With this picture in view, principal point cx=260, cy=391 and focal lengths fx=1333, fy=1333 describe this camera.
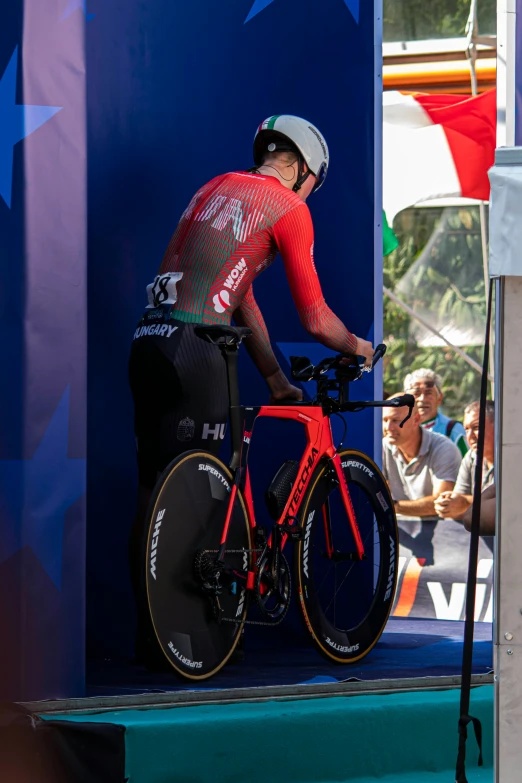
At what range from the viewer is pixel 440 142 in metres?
12.2

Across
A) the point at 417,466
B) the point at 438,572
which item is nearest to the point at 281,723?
the point at 438,572

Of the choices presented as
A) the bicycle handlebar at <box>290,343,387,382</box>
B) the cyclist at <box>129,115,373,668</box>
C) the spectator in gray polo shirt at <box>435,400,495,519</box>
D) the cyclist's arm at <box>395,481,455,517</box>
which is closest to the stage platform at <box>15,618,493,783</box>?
the cyclist at <box>129,115,373,668</box>

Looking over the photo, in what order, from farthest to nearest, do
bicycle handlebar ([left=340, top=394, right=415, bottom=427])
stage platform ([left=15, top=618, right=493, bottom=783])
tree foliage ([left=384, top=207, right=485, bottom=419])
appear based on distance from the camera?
tree foliage ([left=384, top=207, right=485, bottom=419]) < bicycle handlebar ([left=340, top=394, right=415, bottom=427]) < stage platform ([left=15, top=618, right=493, bottom=783])

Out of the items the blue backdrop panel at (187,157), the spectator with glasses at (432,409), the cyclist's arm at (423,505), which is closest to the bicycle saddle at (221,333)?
the blue backdrop panel at (187,157)

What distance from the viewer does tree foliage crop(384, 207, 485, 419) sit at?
1722 cm

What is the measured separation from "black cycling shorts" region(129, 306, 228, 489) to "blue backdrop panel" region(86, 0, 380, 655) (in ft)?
2.79

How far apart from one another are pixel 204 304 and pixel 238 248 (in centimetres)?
25

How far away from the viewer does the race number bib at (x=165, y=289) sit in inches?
193

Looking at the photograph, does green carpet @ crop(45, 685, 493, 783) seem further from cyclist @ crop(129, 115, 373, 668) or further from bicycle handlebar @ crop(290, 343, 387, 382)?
bicycle handlebar @ crop(290, 343, 387, 382)

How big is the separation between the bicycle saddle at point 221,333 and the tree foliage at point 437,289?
12.7m

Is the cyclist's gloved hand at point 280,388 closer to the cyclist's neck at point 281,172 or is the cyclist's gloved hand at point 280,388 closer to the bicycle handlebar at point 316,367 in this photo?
the bicycle handlebar at point 316,367

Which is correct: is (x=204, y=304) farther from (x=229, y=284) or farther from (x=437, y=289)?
(x=437, y=289)

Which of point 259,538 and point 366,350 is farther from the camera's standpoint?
point 366,350

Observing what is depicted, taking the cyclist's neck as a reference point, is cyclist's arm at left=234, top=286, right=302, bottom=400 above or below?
below
